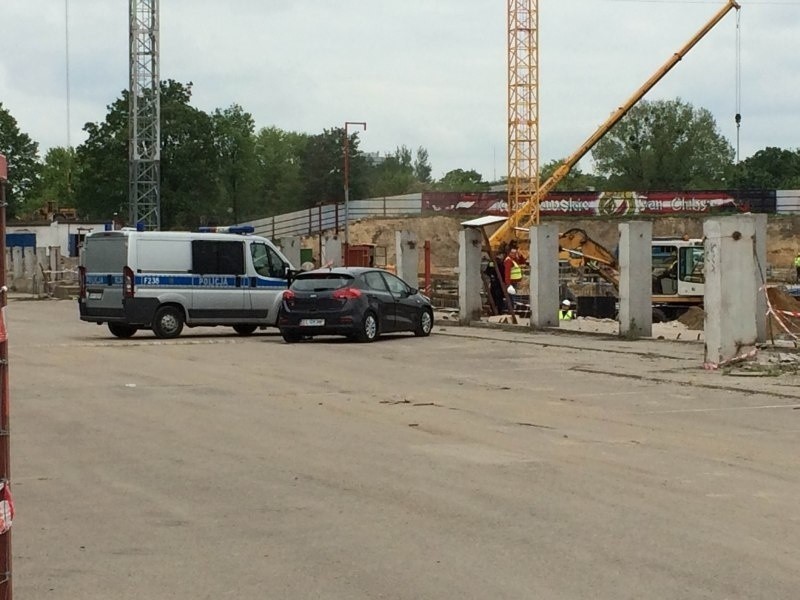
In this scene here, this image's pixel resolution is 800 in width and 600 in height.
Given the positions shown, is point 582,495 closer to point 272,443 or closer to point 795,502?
point 795,502

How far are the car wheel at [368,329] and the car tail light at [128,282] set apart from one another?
181 inches

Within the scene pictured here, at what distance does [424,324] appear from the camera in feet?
90.4

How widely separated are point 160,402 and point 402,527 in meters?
7.64

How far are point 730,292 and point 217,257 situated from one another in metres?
11.3

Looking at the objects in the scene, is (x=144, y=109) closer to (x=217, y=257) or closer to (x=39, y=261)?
(x=39, y=261)

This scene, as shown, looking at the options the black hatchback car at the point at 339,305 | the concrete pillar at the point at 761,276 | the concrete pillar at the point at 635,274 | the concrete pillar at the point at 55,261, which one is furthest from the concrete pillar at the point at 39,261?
the concrete pillar at the point at 761,276

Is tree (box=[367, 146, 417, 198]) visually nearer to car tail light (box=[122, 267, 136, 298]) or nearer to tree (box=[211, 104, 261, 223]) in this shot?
tree (box=[211, 104, 261, 223])

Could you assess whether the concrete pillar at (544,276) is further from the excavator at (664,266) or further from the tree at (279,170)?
the tree at (279,170)

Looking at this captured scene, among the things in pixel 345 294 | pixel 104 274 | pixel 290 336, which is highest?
pixel 104 274

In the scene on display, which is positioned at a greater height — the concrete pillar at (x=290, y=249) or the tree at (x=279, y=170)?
the tree at (x=279, y=170)

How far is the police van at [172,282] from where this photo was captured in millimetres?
25859

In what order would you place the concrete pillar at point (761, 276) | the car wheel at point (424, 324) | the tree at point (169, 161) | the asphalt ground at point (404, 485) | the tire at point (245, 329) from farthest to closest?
the tree at point (169, 161), the tire at point (245, 329), the car wheel at point (424, 324), the concrete pillar at point (761, 276), the asphalt ground at point (404, 485)

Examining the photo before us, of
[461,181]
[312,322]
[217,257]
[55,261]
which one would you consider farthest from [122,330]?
[461,181]

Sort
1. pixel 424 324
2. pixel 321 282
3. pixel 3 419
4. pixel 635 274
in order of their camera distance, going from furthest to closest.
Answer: pixel 424 324 → pixel 635 274 → pixel 321 282 → pixel 3 419
